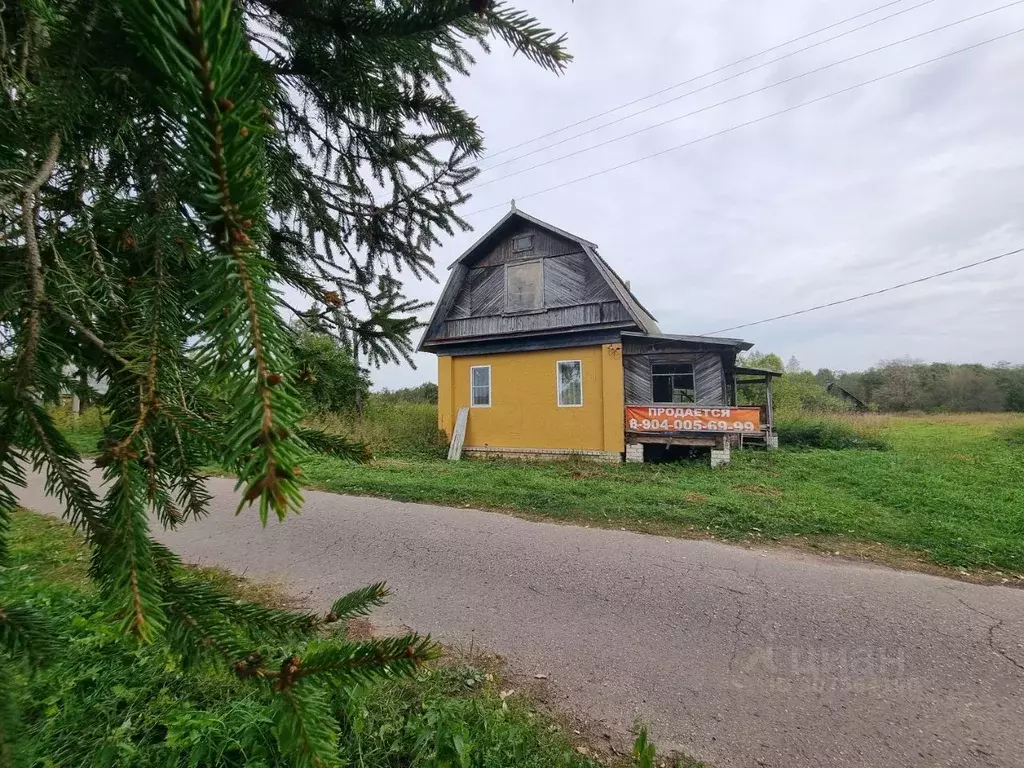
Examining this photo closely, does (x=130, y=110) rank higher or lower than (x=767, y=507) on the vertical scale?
higher

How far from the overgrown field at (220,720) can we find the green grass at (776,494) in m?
3.95

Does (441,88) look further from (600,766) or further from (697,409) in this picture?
(697,409)

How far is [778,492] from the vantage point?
7.89 meters

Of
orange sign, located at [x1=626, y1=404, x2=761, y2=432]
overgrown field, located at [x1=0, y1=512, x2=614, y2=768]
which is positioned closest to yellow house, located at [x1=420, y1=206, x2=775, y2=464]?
orange sign, located at [x1=626, y1=404, x2=761, y2=432]

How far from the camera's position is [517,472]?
32.6 ft

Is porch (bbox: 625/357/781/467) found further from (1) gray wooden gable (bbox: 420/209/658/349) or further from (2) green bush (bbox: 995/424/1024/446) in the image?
(2) green bush (bbox: 995/424/1024/446)

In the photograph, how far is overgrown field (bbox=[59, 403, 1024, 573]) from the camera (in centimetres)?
554

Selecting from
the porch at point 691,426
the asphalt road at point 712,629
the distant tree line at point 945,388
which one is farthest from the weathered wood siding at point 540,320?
the distant tree line at point 945,388

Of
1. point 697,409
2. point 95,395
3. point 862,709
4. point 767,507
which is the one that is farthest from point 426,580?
point 697,409

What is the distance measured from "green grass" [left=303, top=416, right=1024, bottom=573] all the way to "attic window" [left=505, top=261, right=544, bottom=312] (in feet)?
15.1

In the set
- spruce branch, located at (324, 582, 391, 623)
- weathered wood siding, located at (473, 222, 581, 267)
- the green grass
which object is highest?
weathered wood siding, located at (473, 222, 581, 267)

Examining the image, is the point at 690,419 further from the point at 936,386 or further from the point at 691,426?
the point at 936,386

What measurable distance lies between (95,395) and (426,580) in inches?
155

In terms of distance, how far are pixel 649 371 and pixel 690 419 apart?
1.78 metres
